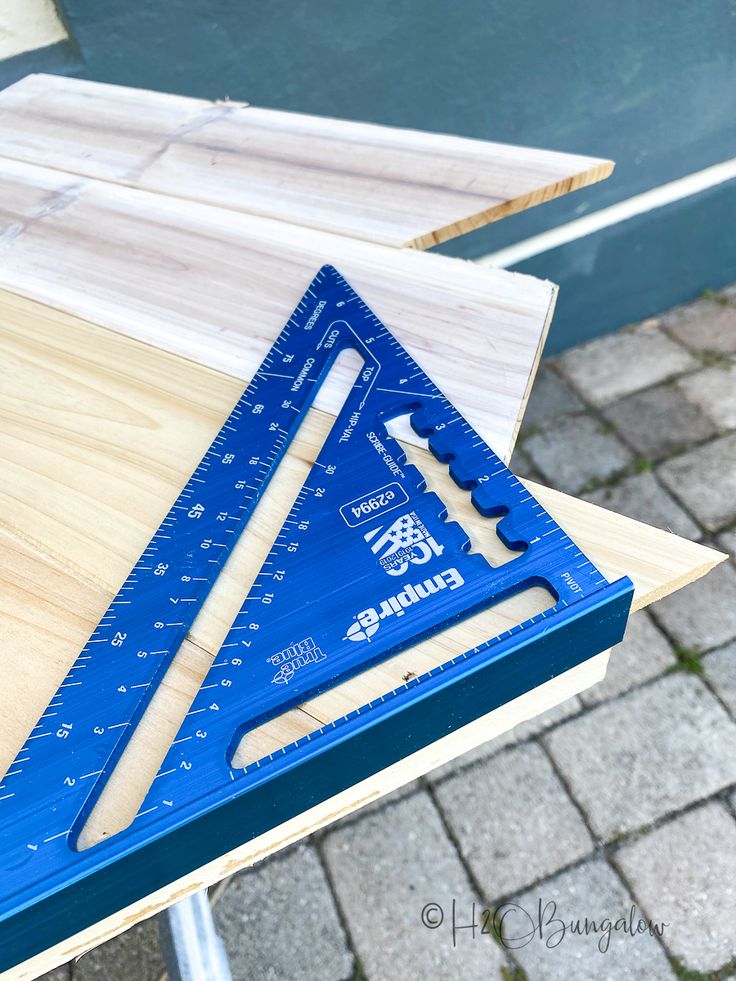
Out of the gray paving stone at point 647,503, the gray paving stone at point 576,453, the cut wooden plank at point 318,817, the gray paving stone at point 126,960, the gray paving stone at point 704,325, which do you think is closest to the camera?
the cut wooden plank at point 318,817

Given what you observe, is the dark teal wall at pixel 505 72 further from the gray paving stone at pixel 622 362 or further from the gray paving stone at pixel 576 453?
the gray paving stone at pixel 576 453

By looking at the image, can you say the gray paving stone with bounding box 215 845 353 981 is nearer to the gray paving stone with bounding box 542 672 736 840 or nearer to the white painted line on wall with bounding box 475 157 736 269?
the gray paving stone with bounding box 542 672 736 840

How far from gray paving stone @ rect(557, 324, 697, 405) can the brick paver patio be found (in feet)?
2.69

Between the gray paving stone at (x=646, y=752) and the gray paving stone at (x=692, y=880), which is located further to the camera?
the gray paving stone at (x=646, y=752)

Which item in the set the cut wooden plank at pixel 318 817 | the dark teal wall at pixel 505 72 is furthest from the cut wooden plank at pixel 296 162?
the cut wooden plank at pixel 318 817

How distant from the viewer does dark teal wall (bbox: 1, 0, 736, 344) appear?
194 centimetres

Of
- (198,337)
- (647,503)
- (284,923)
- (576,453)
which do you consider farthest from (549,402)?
(198,337)

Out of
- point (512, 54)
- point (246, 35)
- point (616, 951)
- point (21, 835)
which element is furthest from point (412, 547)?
point (512, 54)

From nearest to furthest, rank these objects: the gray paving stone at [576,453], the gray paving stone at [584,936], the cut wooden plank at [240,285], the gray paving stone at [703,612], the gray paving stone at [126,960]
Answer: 1. the cut wooden plank at [240,285]
2. the gray paving stone at [584,936]
3. the gray paving stone at [126,960]
4. the gray paving stone at [703,612]
5. the gray paving stone at [576,453]

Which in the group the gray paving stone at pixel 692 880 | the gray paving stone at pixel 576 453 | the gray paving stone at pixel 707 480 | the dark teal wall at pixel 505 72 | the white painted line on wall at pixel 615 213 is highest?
the dark teal wall at pixel 505 72

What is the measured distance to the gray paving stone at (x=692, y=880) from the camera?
1739 mm

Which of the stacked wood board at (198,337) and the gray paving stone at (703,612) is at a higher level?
the stacked wood board at (198,337)

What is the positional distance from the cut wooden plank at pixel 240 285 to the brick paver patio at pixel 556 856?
4.75 feet

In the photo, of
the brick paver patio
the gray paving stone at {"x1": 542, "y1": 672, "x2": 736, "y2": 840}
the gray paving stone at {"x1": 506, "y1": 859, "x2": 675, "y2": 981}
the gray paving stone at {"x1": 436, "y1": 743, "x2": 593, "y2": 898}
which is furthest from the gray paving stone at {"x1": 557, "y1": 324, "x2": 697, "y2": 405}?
the gray paving stone at {"x1": 506, "y1": 859, "x2": 675, "y2": 981}
